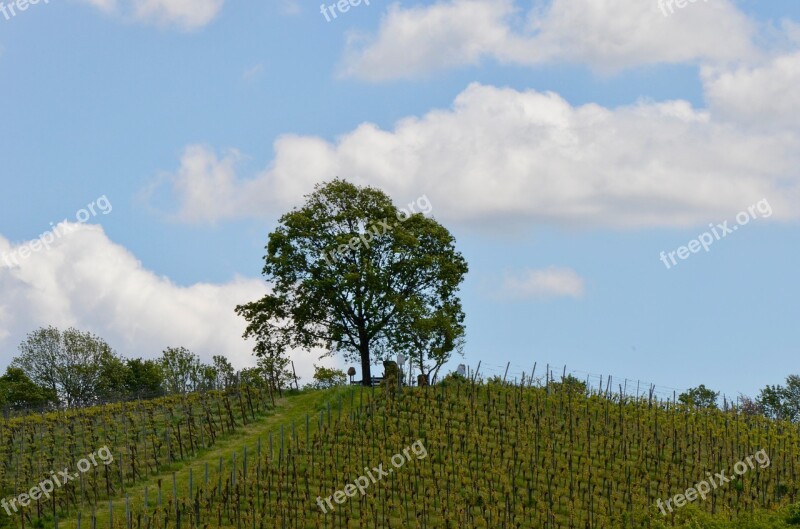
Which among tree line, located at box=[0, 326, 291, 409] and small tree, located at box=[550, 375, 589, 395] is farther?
tree line, located at box=[0, 326, 291, 409]

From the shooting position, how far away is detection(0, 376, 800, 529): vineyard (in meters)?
31.4

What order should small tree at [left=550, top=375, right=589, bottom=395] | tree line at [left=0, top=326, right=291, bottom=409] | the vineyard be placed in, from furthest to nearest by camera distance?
tree line at [left=0, top=326, right=291, bottom=409], small tree at [left=550, top=375, right=589, bottom=395], the vineyard

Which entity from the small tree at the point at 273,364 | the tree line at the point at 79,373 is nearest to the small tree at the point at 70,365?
the tree line at the point at 79,373

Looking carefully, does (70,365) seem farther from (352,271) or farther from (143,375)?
(352,271)

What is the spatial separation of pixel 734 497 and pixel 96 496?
21.9 meters

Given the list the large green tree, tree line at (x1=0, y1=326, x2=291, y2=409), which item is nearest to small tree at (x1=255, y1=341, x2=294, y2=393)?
the large green tree

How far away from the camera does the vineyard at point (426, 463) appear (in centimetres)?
3136

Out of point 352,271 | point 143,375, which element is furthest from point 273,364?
point 143,375

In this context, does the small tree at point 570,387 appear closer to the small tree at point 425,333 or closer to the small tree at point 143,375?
the small tree at point 425,333

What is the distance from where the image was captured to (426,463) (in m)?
34.8

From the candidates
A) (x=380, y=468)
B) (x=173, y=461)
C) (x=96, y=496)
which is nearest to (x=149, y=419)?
(x=173, y=461)

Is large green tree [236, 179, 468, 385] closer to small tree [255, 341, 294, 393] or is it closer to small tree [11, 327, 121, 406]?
small tree [255, 341, 294, 393]

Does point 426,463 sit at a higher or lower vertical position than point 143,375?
lower

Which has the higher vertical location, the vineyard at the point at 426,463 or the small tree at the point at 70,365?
the small tree at the point at 70,365
